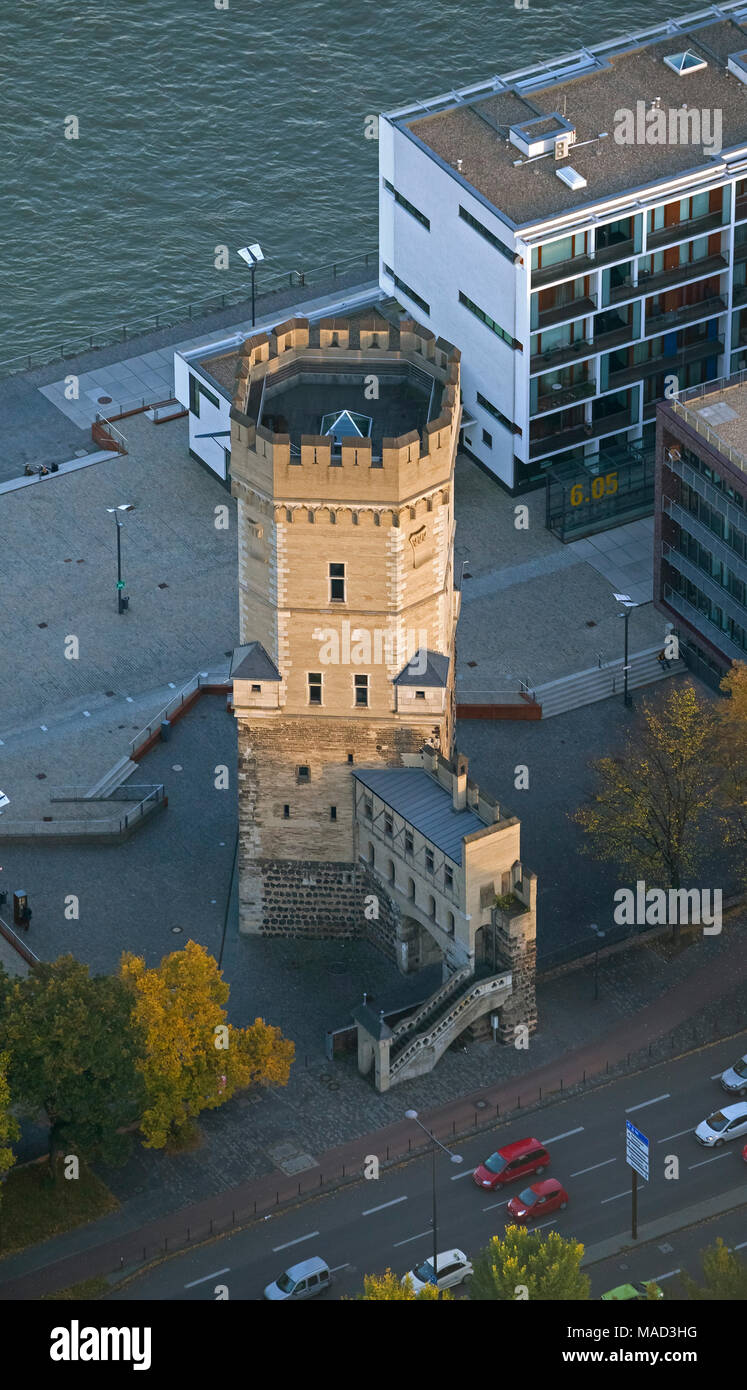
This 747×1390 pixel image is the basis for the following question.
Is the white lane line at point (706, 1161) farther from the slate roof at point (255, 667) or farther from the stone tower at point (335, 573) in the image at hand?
the slate roof at point (255, 667)

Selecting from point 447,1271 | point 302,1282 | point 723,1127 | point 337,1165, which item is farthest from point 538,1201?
point 302,1282

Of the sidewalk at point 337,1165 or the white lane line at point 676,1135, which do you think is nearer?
the sidewalk at point 337,1165

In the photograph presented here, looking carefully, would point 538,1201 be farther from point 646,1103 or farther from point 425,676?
point 425,676

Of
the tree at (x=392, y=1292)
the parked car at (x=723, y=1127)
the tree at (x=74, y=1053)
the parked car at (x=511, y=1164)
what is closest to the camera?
the tree at (x=392, y=1292)

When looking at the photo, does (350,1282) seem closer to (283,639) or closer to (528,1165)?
(528,1165)

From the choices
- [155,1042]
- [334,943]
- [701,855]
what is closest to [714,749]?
[701,855]

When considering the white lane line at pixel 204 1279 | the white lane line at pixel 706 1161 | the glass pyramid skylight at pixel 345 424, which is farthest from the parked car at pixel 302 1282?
the glass pyramid skylight at pixel 345 424
